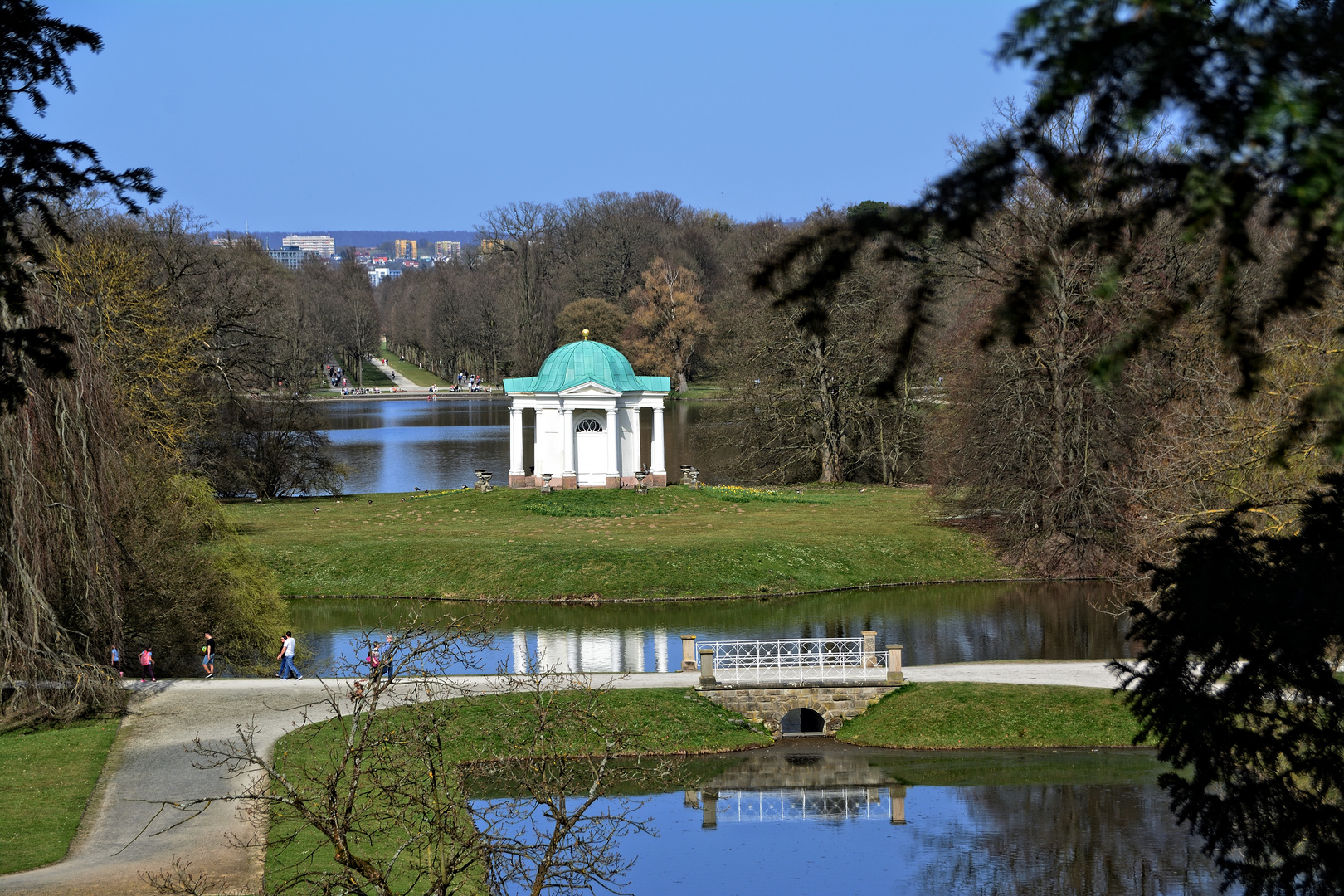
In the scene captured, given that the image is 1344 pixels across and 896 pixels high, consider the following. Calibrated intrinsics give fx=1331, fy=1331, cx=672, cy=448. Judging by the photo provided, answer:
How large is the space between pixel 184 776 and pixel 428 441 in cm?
5788

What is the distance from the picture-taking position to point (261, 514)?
1670 inches

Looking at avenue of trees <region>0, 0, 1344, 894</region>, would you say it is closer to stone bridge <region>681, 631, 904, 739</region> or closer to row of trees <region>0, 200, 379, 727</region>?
row of trees <region>0, 200, 379, 727</region>

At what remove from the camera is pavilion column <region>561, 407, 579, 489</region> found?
144ft

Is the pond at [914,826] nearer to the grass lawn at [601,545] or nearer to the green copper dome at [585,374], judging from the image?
the grass lawn at [601,545]

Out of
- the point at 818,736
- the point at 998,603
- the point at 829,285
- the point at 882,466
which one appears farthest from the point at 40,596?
the point at 882,466

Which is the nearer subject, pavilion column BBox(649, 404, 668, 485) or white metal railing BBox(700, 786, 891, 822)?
white metal railing BBox(700, 786, 891, 822)

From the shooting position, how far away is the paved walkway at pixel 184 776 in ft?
48.0

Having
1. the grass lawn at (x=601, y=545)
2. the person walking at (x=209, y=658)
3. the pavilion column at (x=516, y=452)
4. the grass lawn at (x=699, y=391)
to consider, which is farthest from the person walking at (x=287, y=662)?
the grass lawn at (x=699, y=391)

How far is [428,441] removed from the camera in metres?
75.4

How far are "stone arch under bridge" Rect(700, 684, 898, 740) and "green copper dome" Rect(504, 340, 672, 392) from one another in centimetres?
2151

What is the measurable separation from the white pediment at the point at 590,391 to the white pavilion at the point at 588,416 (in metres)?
0.05

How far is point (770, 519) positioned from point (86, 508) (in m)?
23.5

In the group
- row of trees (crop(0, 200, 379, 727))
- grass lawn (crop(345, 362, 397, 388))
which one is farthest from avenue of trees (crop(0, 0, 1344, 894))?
grass lawn (crop(345, 362, 397, 388))

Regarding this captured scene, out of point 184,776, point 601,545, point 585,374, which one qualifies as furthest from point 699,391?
point 184,776
